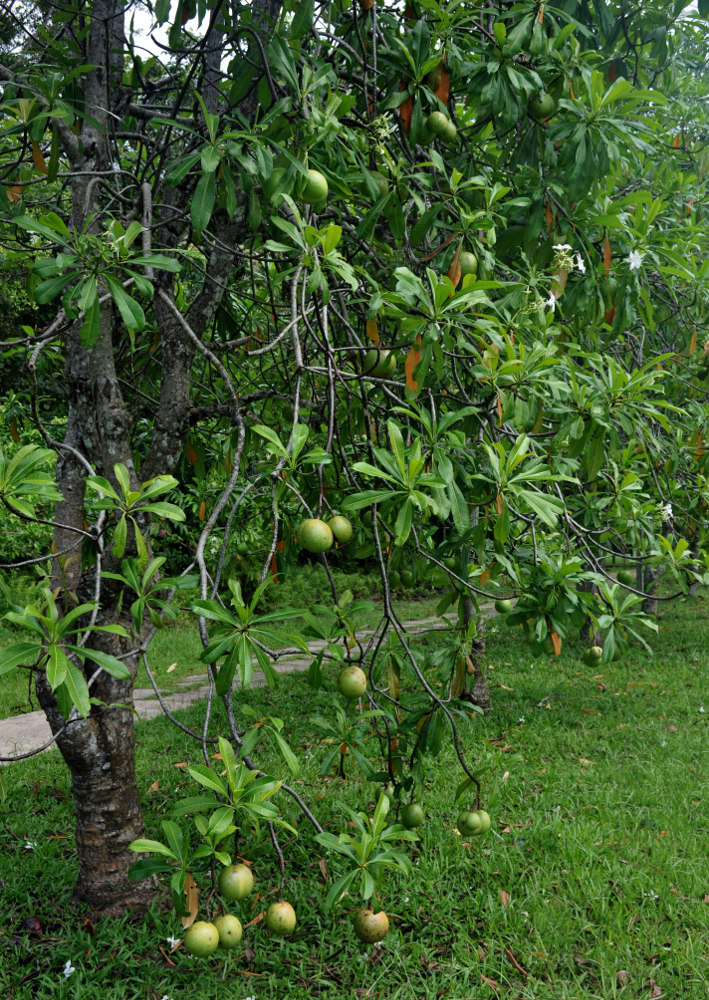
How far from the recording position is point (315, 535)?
1.41 meters

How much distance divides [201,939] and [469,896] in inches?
79.0

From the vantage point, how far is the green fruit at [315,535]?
1405 mm

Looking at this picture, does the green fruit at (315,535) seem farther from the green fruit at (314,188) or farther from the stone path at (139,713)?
the stone path at (139,713)

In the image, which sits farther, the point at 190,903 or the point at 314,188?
the point at 314,188

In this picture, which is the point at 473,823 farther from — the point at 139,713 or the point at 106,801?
the point at 139,713

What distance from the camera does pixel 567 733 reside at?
188 inches

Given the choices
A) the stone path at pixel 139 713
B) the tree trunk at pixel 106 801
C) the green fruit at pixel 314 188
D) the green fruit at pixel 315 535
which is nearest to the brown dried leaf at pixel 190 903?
the green fruit at pixel 315 535

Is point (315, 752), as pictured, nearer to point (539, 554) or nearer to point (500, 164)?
point (539, 554)

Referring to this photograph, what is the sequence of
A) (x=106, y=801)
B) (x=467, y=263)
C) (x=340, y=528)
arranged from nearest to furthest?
(x=340, y=528) < (x=467, y=263) < (x=106, y=801)

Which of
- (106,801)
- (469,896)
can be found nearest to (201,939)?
(106,801)

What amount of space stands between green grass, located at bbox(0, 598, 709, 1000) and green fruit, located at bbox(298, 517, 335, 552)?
2.76ft

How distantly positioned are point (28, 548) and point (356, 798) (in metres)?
Answer: 5.27

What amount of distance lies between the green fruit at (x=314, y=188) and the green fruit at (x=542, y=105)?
3.60ft

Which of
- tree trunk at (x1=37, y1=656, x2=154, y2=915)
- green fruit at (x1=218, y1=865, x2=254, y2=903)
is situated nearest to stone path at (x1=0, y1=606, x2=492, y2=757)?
tree trunk at (x1=37, y1=656, x2=154, y2=915)
